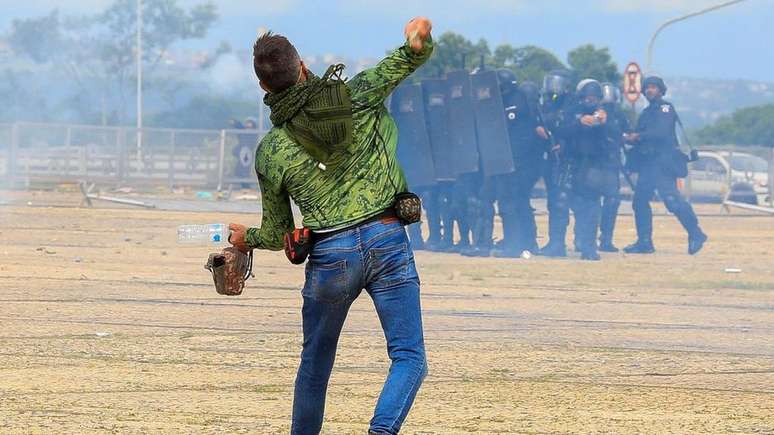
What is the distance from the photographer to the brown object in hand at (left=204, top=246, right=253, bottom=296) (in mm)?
5602

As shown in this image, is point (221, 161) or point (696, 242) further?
point (221, 161)

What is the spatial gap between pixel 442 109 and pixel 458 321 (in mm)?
6750

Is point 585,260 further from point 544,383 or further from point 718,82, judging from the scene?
point 718,82

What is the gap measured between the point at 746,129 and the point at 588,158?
5692 centimetres

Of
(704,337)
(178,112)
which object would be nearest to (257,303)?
(704,337)

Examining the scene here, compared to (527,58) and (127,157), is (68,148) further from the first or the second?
(527,58)

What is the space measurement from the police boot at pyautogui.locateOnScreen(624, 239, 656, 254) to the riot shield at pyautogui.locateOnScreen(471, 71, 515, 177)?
2256mm

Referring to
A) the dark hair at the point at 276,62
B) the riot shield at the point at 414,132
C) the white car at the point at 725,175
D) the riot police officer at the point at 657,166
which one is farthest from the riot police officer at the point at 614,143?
the dark hair at the point at 276,62

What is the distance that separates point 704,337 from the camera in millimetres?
10078

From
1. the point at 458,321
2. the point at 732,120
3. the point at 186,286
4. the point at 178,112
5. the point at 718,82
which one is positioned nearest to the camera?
the point at 458,321

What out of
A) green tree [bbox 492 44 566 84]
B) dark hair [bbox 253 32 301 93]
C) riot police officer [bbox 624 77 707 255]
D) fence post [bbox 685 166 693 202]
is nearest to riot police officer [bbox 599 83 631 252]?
riot police officer [bbox 624 77 707 255]

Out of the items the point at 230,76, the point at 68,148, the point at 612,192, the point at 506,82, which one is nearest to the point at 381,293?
the point at 506,82

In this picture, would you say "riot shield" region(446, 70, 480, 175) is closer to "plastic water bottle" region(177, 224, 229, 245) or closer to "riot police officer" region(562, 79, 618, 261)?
"riot police officer" region(562, 79, 618, 261)

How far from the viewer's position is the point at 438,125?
56.0 feet
